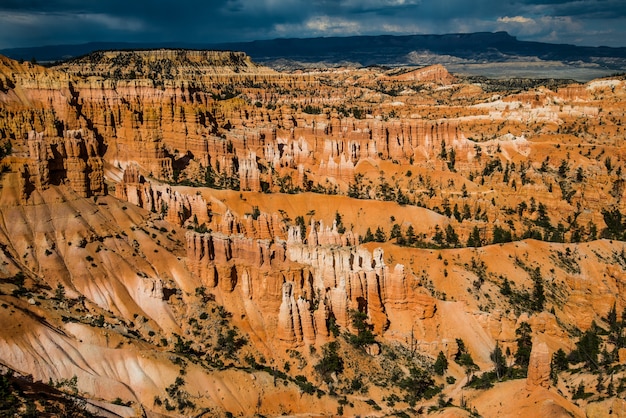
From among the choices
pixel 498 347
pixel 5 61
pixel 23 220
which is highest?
pixel 5 61

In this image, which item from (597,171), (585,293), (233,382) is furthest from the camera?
(597,171)

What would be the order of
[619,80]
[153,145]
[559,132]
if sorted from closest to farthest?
[153,145] < [559,132] < [619,80]

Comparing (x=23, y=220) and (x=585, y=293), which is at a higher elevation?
(x=23, y=220)

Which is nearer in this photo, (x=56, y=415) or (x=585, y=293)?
(x=56, y=415)

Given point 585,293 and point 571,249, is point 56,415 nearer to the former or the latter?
point 585,293

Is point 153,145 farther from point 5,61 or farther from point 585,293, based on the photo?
point 585,293

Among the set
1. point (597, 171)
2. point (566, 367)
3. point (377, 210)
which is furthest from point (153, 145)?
point (597, 171)

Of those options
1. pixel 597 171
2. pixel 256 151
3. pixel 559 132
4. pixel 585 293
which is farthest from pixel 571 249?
pixel 559 132
